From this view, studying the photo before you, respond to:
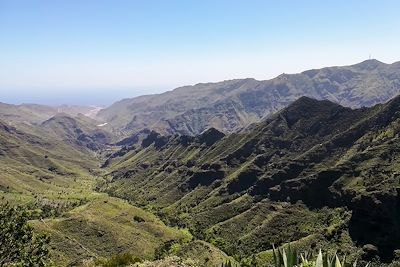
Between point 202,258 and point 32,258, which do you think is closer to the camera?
point 32,258

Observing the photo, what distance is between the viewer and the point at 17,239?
53.2m

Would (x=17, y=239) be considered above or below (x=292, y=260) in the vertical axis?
below

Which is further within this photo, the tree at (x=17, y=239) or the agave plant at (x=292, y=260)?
the tree at (x=17, y=239)

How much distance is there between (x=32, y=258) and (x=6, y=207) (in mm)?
7311

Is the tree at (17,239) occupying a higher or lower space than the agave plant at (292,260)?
lower

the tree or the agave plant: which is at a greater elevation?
the agave plant

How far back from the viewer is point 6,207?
5538 cm

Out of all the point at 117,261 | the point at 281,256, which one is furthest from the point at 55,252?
the point at 281,256

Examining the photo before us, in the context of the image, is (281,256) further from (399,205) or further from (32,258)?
(399,205)

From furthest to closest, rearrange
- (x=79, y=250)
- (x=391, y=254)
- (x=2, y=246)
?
(x=79, y=250) → (x=391, y=254) → (x=2, y=246)

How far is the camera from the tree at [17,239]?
2046 inches

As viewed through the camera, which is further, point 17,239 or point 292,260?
point 17,239

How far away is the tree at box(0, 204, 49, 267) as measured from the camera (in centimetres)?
5197

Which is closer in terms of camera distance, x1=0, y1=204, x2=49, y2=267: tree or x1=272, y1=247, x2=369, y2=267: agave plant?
x1=272, y1=247, x2=369, y2=267: agave plant
